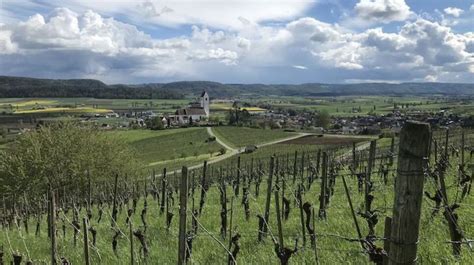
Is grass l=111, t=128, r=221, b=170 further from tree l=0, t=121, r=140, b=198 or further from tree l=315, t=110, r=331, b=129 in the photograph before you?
tree l=315, t=110, r=331, b=129

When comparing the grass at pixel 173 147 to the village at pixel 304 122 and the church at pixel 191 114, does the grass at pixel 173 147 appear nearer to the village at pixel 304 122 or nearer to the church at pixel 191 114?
the village at pixel 304 122

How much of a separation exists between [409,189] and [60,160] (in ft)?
121

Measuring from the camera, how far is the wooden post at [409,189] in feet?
9.47

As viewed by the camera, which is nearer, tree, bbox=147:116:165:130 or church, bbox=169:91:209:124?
tree, bbox=147:116:165:130

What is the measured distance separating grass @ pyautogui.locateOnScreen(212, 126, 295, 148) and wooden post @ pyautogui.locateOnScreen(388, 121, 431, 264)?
79.9 m

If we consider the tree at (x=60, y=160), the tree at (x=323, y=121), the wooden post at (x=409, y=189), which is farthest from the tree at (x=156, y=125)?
the wooden post at (x=409, y=189)

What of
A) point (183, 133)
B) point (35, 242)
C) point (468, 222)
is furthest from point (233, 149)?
point (468, 222)

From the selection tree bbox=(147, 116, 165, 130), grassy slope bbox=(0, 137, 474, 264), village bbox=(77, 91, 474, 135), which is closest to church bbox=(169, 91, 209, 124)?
village bbox=(77, 91, 474, 135)

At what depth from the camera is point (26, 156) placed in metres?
36.4

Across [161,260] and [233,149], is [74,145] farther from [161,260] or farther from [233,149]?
[233,149]

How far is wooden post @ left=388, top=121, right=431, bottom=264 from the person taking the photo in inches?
114

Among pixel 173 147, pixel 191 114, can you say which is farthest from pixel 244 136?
pixel 191 114

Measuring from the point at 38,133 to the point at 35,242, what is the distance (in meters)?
30.7

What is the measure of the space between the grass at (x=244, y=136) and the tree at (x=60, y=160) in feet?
144
